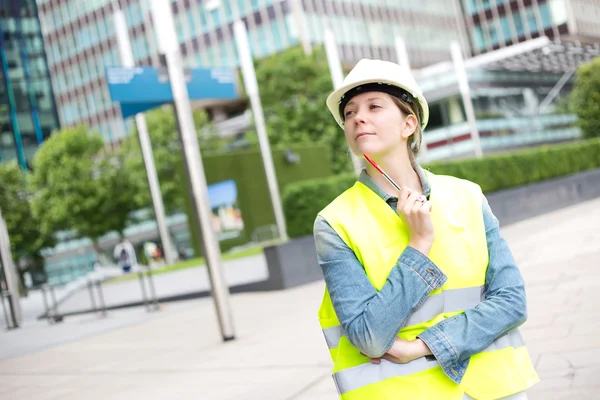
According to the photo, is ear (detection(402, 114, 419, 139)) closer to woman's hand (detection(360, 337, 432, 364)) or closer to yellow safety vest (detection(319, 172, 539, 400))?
yellow safety vest (detection(319, 172, 539, 400))

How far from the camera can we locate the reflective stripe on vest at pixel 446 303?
1896 mm

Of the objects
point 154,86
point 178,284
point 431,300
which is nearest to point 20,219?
point 178,284

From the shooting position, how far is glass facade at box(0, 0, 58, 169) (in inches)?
3155

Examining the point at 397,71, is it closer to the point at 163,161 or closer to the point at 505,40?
the point at 163,161

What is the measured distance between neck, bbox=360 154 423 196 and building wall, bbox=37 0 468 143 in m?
55.8

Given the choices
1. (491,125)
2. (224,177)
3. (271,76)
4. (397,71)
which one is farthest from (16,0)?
(397,71)

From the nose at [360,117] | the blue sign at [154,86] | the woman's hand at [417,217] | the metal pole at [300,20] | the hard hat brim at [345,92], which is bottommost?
the woman's hand at [417,217]

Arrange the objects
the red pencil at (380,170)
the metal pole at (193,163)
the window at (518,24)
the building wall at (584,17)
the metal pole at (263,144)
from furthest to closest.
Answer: the window at (518,24)
the building wall at (584,17)
the metal pole at (263,144)
the metal pole at (193,163)
the red pencil at (380,170)

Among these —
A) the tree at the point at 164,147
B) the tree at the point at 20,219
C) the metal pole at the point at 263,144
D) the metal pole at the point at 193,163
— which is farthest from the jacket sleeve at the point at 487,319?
the tree at the point at 20,219

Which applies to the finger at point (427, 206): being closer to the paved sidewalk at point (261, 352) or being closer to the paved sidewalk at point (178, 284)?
the paved sidewalk at point (261, 352)

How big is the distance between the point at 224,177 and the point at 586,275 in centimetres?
2361

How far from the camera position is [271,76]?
46.1 m


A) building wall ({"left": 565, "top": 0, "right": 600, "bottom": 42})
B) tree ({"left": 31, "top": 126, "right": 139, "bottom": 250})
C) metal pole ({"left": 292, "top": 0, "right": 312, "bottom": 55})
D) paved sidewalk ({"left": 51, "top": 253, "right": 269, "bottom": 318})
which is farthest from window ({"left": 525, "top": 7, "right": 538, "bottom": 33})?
paved sidewalk ({"left": 51, "top": 253, "right": 269, "bottom": 318})

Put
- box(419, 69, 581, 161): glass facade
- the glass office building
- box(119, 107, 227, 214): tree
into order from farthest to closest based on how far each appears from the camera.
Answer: the glass office building → box(419, 69, 581, 161): glass facade → box(119, 107, 227, 214): tree
